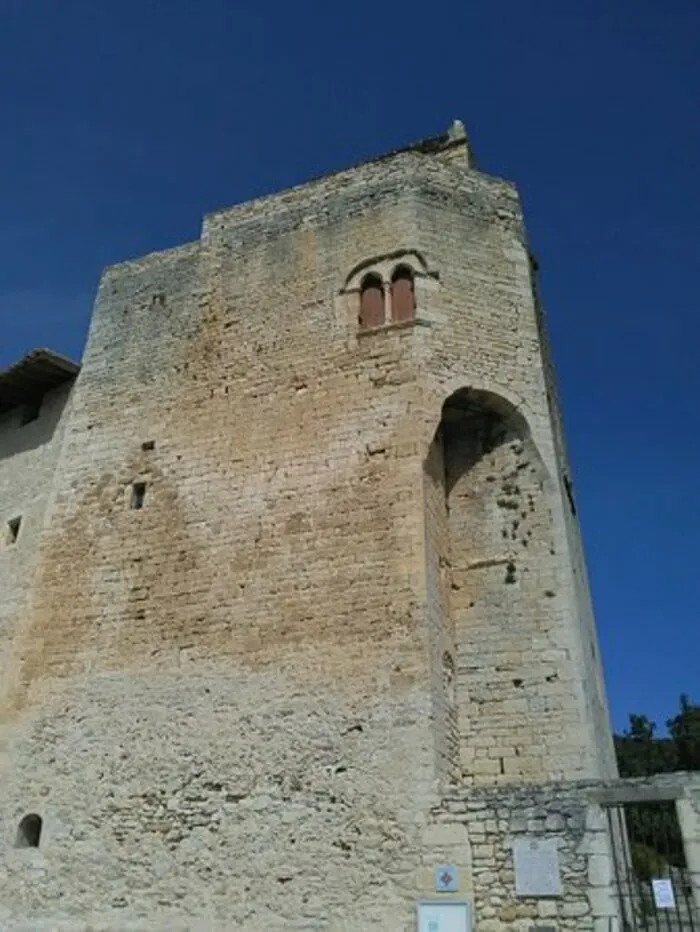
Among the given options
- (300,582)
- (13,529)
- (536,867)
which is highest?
(13,529)

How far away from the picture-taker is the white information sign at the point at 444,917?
6832 mm

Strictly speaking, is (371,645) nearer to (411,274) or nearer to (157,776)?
(157,776)

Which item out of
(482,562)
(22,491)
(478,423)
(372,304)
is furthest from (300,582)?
(22,491)

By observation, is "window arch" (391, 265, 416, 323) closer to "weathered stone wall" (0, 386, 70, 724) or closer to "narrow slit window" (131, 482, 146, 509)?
"narrow slit window" (131, 482, 146, 509)

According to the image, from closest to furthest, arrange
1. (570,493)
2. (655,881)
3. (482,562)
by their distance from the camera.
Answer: (655,881) < (482,562) < (570,493)

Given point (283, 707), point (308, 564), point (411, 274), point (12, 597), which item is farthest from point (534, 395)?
point (12, 597)

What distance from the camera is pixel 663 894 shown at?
6.34 metres

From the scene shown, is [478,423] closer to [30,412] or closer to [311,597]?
[311,597]

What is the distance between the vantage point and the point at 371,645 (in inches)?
330

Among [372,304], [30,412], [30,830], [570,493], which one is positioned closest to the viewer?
[30,830]

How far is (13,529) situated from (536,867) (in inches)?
350

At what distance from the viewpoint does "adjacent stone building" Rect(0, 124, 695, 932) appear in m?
7.67

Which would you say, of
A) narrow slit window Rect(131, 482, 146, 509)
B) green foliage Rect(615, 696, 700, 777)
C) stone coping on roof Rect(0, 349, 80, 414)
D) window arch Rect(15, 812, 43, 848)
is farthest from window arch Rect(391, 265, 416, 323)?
green foliage Rect(615, 696, 700, 777)

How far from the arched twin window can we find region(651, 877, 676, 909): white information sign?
6.51 meters
